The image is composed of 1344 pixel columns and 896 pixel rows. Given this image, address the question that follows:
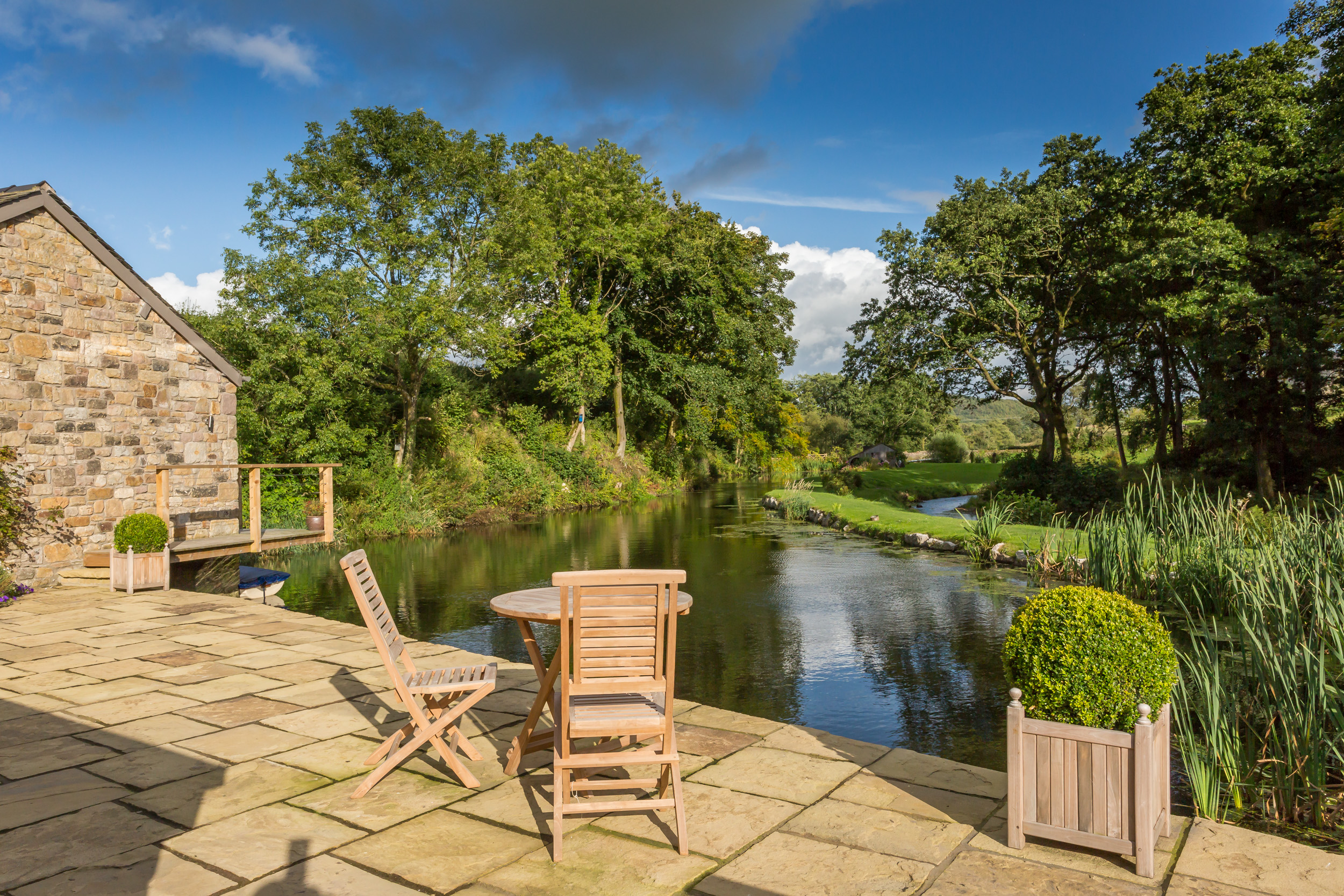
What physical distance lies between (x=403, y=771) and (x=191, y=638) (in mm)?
4299

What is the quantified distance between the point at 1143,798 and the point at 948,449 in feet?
160

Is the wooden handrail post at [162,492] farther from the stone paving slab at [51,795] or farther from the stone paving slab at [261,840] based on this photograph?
the stone paving slab at [261,840]

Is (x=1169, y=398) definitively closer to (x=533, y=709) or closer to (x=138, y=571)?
(x=533, y=709)

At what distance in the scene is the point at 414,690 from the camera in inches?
151

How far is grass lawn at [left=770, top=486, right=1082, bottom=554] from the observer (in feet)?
47.6

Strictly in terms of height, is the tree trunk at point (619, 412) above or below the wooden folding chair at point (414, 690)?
above

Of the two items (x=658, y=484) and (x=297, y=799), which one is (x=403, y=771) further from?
(x=658, y=484)

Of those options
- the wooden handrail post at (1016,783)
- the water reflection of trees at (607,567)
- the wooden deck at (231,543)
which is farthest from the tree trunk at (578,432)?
the wooden handrail post at (1016,783)

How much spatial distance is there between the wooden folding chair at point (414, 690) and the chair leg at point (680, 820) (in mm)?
1066

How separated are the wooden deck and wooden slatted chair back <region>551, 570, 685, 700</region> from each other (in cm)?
906

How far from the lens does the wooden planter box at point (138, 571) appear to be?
32.0 ft

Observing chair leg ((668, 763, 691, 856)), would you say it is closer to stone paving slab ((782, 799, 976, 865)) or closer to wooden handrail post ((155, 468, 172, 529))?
stone paving slab ((782, 799, 976, 865))

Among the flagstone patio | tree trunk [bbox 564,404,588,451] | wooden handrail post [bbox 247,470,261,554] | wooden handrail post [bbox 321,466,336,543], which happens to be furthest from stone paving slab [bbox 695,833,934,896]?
tree trunk [bbox 564,404,588,451]

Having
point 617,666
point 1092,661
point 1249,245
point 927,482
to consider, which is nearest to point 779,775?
point 617,666
